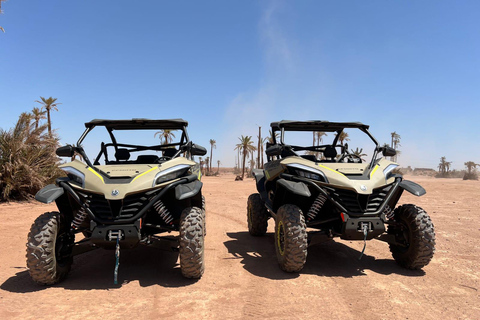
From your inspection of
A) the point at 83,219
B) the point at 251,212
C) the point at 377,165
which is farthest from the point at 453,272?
the point at 83,219

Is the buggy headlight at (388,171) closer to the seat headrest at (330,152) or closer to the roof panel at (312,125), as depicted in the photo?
the roof panel at (312,125)

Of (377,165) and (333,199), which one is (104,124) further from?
(377,165)

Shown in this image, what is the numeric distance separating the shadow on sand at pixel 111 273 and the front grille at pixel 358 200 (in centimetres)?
228

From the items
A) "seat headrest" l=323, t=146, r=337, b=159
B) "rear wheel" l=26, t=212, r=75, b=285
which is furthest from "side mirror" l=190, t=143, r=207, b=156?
"seat headrest" l=323, t=146, r=337, b=159

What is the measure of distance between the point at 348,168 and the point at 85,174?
3713 mm

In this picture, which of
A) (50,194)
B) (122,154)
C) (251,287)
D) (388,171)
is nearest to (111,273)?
(50,194)

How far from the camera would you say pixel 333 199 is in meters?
4.26

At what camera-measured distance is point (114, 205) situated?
3.86 meters

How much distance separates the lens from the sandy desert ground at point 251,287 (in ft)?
10.4

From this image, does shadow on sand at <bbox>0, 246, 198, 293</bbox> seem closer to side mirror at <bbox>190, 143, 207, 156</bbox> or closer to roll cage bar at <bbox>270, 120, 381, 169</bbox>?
side mirror at <bbox>190, 143, 207, 156</bbox>

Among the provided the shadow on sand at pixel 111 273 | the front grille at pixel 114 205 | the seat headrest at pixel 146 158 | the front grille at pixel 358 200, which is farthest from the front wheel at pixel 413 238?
the seat headrest at pixel 146 158

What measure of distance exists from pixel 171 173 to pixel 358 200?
8.63ft

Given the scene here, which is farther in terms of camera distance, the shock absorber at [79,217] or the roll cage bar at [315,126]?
the roll cage bar at [315,126]

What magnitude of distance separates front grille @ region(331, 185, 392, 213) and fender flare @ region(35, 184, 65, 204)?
3.65 meters
